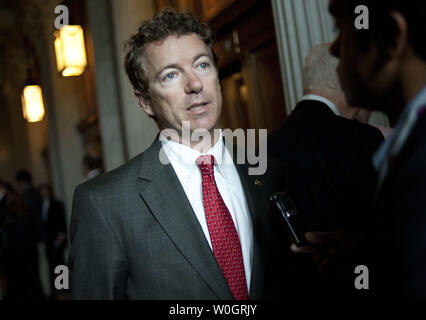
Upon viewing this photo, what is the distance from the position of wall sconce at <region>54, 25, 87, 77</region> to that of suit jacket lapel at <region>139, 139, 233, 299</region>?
1.45 meters

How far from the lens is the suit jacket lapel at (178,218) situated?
4.24 feet

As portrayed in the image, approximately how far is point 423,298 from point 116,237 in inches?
33.6

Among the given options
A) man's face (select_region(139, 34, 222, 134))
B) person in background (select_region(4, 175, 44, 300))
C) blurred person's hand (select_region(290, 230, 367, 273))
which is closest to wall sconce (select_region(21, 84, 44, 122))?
person in background (select_region(4, 175, 44, 300))

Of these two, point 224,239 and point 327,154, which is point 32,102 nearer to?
point 327,154

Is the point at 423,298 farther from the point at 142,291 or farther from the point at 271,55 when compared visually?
the point at 271,55

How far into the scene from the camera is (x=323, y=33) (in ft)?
6.44

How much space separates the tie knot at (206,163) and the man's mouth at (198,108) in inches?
5.7

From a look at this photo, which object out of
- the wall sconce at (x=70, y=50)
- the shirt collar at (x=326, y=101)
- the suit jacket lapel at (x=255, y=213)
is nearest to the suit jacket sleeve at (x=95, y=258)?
the suit jacket lapel at (x=255, y=213)

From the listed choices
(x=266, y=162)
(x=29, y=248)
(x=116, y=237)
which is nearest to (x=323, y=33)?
(x=266, y=162)

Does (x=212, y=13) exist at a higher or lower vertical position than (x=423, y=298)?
higher

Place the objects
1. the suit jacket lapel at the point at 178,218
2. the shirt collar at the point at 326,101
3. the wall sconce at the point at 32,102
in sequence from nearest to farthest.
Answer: the suit jacket lapel at the point at 178,218, the shirt collar at the point at 326,101, the wall sconce at the point at 32,102

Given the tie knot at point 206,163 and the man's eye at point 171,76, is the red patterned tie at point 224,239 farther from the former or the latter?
Result: the man's eye at point 171,76

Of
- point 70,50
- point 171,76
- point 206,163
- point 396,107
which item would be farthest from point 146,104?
point 70,50

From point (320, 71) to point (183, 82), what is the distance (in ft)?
1.92
